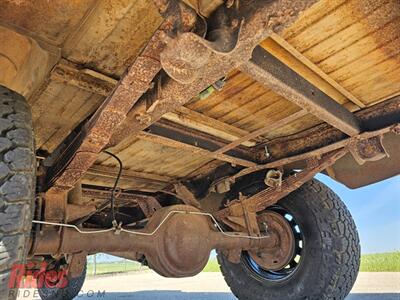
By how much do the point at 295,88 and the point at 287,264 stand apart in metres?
1.80

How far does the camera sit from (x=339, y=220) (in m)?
2.72

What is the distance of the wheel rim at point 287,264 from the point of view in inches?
111

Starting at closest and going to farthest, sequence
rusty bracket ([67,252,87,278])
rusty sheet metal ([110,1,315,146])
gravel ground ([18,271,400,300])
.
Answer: rusty sheet metal ([110,1,315,146]) → rusty bracket ([67,252,87,278]) → gravel ground ([18,271,400,300])

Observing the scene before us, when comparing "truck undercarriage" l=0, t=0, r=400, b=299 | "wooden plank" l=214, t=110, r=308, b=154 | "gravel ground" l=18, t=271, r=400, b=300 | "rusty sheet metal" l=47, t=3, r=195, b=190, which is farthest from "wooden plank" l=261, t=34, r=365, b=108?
"gravel ground" l=18, t=271, r=400, b=300

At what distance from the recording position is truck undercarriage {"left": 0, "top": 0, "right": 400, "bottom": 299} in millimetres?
1120

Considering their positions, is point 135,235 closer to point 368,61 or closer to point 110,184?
point 110,184

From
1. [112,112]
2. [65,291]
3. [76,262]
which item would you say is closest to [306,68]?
[112,112]

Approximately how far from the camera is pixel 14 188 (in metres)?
1.15

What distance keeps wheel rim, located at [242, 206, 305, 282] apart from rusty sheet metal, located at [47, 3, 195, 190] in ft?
6.12

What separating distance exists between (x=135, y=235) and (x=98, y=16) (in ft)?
4.42

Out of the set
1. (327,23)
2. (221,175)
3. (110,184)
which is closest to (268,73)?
(327,23)

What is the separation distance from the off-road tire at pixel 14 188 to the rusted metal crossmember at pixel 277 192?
1913 millimetres

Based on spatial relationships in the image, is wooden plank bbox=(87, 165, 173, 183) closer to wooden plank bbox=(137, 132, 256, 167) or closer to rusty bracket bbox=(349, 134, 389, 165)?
wooden plank bbox=(137, 132, 256, 167)

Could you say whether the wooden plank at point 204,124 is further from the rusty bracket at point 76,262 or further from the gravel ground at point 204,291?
the gravel ground at point 204,291
